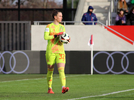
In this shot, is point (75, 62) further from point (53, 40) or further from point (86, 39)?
point (53, 40)

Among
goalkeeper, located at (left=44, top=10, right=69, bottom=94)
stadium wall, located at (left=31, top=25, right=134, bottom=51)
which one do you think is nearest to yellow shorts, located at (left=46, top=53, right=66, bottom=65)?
goalkeeper, located at (left=44, top=10, right=69, bottom=94)

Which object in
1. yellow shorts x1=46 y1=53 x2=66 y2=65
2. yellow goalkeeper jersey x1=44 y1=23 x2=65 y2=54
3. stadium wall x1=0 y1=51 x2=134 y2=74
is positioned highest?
yellow goalkeeper jersey x1=44 y1=23 x2=65 y2=54

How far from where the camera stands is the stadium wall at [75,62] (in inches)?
709

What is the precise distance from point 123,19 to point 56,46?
12821mm

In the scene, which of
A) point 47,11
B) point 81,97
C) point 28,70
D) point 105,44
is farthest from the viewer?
point 47,11

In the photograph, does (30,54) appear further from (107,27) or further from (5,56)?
(107,27)

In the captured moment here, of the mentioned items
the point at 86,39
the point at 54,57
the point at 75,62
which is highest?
the point at 86,39

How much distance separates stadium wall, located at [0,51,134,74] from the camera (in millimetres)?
18000

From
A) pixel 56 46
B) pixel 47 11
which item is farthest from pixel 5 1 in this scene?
pixel 56 46

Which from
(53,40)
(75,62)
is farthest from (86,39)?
(53,40)

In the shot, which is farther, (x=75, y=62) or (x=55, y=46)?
(x=75, y=62)

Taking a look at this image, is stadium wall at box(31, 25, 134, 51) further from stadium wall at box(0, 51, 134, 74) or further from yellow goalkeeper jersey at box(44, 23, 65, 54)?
yellow goalkeeper jersey at box(44, 23, 65, 54)

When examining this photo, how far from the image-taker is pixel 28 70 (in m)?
18.4

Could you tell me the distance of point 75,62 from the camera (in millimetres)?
18422
